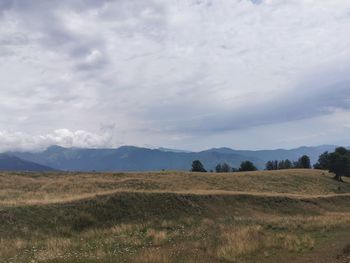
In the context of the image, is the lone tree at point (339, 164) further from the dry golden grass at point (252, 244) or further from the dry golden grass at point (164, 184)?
the dry golden grass at point (252, 244)

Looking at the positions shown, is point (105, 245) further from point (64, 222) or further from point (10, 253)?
point (64, 222)

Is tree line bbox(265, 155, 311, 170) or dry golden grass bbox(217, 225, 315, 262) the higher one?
tree line bbox(265, 155, 311, 170)

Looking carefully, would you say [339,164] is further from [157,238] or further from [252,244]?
[252,244]

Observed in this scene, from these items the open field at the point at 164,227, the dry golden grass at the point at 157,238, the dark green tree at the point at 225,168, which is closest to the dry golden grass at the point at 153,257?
the open field at the point at 164,227

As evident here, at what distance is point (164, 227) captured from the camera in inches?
1083

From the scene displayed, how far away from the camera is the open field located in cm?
1591

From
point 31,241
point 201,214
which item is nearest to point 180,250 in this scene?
point 31,241

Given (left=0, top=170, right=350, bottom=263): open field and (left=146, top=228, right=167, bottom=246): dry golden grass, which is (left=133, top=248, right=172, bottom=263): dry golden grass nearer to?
(left=0, top=170, right=350, bottom=263): open field

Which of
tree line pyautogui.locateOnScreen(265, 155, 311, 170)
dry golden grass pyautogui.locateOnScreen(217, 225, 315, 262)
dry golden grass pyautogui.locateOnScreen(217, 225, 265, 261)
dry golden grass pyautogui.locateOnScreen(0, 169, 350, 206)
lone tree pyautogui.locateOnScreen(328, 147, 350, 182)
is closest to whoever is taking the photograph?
dry golden grass pyautogui.locateOnScreen(217, 225, 265, 261)

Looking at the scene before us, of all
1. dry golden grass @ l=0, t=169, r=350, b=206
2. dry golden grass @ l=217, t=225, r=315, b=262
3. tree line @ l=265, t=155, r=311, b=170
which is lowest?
dry golden grass @ l=217, t=225, r=315, b=262

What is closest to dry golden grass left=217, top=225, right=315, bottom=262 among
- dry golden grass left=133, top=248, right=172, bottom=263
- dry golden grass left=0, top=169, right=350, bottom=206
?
dry golden grass left=133, top=248, right=172, bottom=263

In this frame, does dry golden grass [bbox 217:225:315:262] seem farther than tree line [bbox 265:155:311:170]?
No

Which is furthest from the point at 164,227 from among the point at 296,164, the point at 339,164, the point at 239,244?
the point at 296,164

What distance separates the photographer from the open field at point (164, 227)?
15.9 meters
